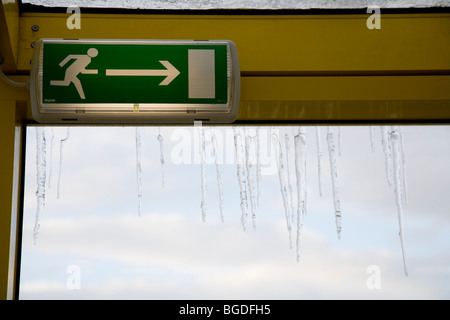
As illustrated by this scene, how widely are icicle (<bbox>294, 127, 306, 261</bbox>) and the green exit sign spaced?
1138 millimetres

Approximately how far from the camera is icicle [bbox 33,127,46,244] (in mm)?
3338

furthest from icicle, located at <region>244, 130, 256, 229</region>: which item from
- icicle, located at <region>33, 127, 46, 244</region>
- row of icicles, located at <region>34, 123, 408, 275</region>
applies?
icicle, located at <region>33, 127, 46, 244</region>

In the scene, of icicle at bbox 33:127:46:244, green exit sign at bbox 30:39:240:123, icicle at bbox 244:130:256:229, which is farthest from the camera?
icicle at bbox 244:130:256:229

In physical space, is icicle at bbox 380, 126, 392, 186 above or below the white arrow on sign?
below

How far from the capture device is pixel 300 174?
3.83 meters

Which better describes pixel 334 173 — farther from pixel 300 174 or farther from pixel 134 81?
pixel 134 81

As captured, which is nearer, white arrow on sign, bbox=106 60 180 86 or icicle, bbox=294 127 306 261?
white arrow on sign, bbox=106 60 180 86

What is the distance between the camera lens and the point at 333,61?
3107 millimetres

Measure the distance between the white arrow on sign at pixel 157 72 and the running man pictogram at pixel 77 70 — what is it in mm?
85

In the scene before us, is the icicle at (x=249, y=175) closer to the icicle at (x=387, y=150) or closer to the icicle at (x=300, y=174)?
the icicle at (x=300, y=174)

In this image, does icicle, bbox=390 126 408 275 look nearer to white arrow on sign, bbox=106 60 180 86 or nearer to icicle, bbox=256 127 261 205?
icicle, bbox=256 127 261 205

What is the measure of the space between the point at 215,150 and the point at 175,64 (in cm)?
104

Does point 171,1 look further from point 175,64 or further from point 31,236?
point 31,236

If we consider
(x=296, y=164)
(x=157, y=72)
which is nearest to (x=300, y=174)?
(x=296, y=164)
